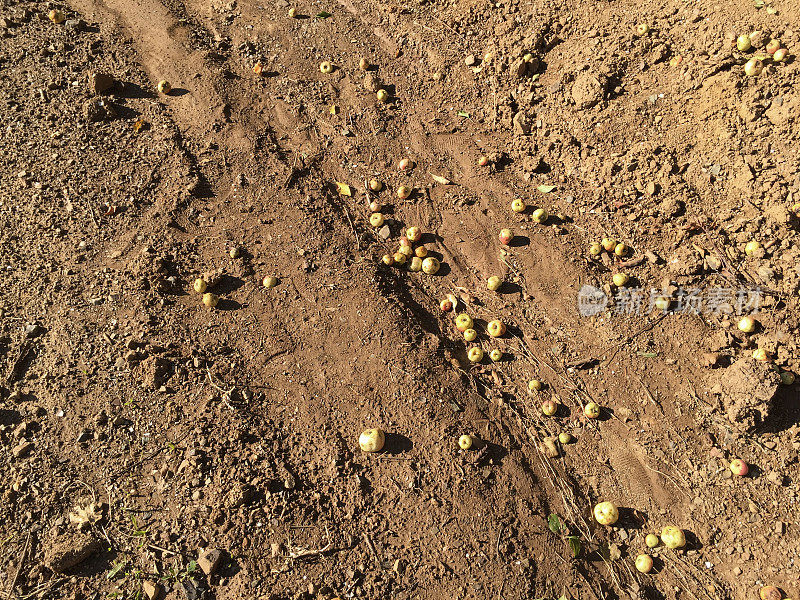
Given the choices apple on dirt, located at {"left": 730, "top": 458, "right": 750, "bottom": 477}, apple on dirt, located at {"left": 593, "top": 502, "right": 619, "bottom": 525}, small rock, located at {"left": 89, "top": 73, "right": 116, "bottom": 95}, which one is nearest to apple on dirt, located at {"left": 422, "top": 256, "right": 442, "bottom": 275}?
apple on dirt, located at {"left": 593, "top": 502, "right": 619, "bottom": 525}

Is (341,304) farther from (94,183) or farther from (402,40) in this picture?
(402,40)

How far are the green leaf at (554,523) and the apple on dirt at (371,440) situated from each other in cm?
162

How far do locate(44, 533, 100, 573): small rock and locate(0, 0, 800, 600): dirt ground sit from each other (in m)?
0.02

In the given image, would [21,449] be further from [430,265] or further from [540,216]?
[540,216]

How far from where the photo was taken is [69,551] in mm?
3830

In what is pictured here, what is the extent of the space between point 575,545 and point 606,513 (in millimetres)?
408

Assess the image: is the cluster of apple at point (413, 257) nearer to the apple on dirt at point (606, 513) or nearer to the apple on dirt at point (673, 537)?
the apple on dirt at point (606, 513)

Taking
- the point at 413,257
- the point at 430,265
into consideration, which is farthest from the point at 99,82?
the point at 430,265

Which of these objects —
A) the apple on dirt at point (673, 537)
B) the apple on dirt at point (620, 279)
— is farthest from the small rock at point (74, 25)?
the apple on dirt at point (673, 537)

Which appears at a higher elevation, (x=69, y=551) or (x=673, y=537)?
(x=673, y=537)

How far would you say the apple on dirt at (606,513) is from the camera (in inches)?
171

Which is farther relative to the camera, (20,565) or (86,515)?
(86,515)

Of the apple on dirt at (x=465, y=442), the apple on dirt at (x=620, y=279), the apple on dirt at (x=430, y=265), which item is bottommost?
the apple on dirt at (x=465, y=442)

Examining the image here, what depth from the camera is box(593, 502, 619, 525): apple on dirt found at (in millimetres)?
4348
